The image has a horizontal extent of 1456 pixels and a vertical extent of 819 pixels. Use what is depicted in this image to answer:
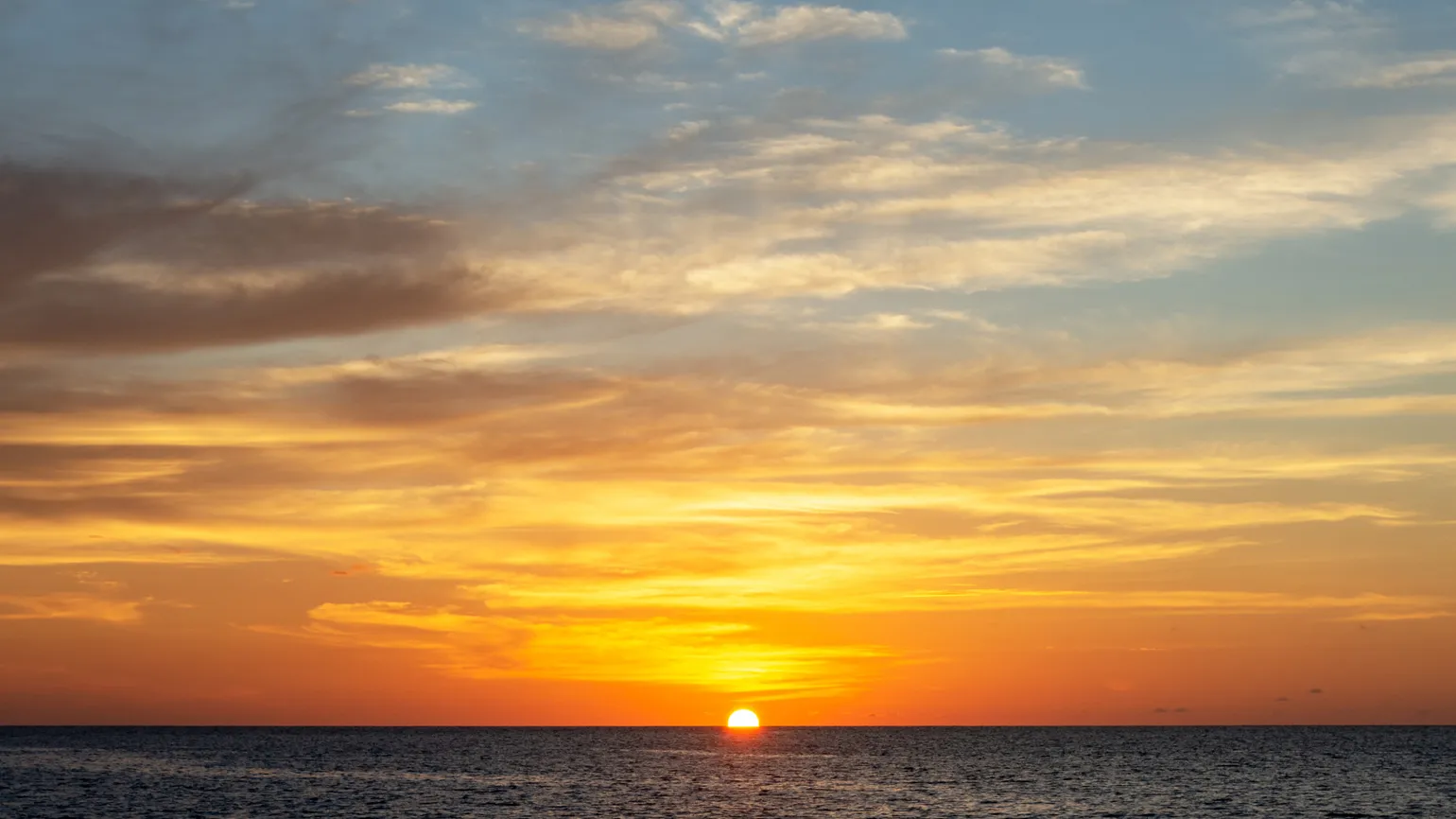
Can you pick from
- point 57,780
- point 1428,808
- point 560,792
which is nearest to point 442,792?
point 560,792

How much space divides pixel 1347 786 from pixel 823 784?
6260 centimetres

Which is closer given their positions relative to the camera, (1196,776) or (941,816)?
(941,816)

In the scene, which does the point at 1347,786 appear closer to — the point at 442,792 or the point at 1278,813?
the point at 1278,813

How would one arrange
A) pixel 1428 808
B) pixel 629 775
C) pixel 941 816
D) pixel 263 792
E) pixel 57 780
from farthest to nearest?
pixel 629 775 → pixel 57 780 → pixel 263 792 → pixel 1428 808 → pixel 941 816

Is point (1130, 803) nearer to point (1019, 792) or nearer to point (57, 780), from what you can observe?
point (1019, 792)

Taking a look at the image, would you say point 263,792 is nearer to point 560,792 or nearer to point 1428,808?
point 560,792

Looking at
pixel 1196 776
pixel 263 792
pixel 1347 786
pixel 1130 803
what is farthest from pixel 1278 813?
pixel 263 792

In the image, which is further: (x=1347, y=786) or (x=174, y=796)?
(x=1347, y=786)

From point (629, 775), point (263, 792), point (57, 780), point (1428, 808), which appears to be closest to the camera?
point (1428, 808)

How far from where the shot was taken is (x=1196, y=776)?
18750cm

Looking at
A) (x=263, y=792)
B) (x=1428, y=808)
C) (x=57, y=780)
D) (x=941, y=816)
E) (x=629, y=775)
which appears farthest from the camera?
(x=629, y=775)

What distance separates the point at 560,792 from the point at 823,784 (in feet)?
111

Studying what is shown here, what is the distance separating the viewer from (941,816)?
122125 mm

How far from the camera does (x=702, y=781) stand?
172625 millimetres
